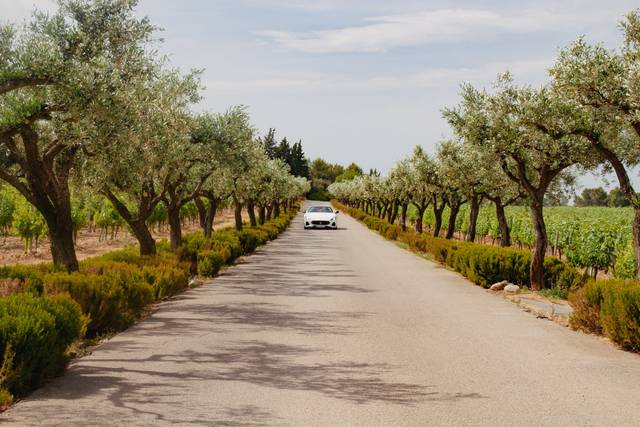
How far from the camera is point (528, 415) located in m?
5.81

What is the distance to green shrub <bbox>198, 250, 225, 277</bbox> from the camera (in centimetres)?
1772

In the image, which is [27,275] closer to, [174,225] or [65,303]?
[65,303]

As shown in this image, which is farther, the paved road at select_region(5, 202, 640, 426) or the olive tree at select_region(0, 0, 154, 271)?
the olive tree at select_region(0, 0, 154, 271)

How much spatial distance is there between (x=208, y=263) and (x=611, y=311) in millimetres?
11265

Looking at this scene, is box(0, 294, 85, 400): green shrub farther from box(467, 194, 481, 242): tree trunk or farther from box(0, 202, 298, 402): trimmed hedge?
box(467, 194, 481, 242): tree trunk

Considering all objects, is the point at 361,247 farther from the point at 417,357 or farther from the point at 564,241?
the point at 417,357

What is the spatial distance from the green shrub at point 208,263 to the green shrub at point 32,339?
10296 millimetres

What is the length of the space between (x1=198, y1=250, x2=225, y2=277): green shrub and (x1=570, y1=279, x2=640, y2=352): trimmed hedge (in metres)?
10.2

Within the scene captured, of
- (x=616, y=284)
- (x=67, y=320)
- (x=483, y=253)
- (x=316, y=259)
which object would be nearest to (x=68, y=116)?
(x=67, y=320)

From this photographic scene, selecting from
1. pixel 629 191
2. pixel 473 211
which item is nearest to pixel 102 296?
pixel 629 191

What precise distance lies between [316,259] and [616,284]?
15300 mm

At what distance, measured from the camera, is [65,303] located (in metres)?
7.55

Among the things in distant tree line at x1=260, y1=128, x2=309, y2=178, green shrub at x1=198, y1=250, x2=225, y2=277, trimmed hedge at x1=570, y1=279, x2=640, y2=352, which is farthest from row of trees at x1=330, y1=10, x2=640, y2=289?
distant tree line at x1=260, y1=128, x2=309, y2=178

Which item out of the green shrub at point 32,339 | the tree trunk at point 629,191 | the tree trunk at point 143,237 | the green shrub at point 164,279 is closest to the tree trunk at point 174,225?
the tree trunk at point 143,237
